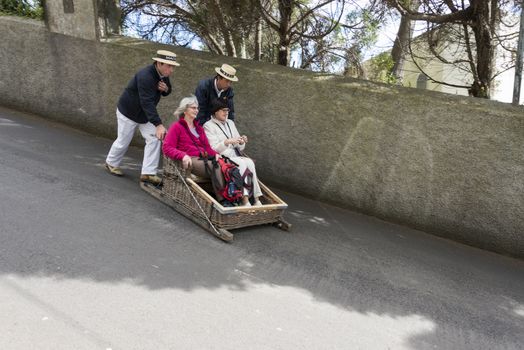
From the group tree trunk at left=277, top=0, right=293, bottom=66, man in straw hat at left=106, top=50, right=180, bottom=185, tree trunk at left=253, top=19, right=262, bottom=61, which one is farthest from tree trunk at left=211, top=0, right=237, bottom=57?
man in straw hat at left=106, top=50, right=180, bottom=185

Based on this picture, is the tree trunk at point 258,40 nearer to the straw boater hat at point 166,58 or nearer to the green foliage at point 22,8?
the straw boater hat at point 166,58

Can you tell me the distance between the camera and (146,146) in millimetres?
5973

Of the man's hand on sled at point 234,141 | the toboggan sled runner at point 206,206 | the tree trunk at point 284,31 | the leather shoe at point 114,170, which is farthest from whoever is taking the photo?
the tree trunk at point 284,31

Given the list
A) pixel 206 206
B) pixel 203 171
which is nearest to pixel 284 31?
pixel 203 171

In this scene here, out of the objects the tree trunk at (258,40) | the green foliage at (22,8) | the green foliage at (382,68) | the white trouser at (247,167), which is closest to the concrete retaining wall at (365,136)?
the green foliage at (22,8)

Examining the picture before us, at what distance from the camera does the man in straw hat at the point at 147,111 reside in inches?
219

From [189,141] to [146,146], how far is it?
0.90 m

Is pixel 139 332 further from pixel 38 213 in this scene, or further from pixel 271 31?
pixel 271 31

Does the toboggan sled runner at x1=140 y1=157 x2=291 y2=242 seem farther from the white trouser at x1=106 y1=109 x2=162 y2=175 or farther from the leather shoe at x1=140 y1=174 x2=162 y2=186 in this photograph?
the white trouser at x1=106 y1=109 x2=162 y2=175

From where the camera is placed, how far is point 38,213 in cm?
455

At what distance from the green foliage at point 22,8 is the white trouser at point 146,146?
3766 mm

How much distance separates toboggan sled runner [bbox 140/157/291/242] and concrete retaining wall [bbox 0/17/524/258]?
49.3 inches

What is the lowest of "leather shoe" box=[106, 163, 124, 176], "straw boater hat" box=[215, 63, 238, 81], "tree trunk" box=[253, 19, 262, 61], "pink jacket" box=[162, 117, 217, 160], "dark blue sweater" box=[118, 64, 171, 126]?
"leather shoe" box=[106, 163, 124, 176]

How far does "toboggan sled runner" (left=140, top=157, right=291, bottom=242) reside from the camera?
15.8 feet
